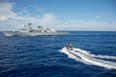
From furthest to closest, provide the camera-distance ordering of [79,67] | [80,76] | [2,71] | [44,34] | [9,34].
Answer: [44,34], [9,34], [79,67], [2,71], [80,76]

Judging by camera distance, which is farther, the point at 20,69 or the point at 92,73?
the point at 20,69

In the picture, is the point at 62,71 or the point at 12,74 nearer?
the point at 12,74

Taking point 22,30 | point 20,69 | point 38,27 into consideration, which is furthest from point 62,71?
point 38,27

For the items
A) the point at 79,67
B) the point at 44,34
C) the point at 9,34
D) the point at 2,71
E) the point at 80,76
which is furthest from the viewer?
the point at 44,34

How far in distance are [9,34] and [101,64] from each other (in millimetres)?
107723

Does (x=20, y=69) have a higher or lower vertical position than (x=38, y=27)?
lower

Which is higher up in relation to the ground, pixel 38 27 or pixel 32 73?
pixel 38 27

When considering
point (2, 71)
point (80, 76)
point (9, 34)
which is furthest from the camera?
point (9, 34)

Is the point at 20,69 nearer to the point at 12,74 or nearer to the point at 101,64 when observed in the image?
the point at 12,74

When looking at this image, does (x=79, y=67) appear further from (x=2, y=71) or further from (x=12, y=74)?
(x=2, y=71)

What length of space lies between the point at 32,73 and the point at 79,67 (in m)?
8.22

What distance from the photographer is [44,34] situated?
132 meters

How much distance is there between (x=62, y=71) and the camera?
22.9 meters

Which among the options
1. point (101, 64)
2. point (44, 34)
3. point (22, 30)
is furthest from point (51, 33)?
point (101, 64)
